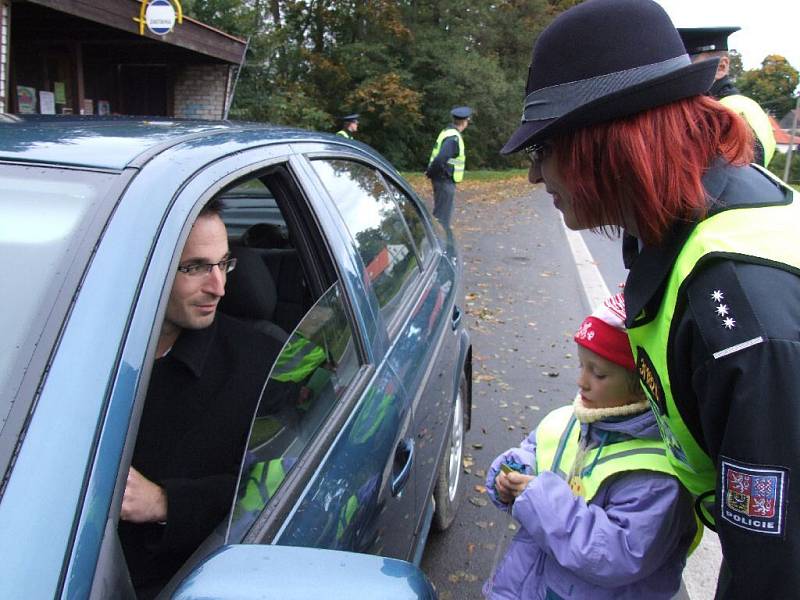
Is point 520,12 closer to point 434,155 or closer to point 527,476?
point 434,155

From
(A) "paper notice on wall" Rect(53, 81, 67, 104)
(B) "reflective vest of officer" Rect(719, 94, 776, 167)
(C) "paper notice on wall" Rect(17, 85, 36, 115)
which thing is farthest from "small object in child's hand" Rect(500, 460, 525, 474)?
(A) "paper notice on wall" Rect(53, 81, 67, 104)

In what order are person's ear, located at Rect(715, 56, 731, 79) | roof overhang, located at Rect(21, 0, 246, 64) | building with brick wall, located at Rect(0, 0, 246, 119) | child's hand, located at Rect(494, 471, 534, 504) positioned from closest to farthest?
child's hand, located at Rect(494, 471, 534, 504), person's ear, located at Rect(715, 56, 731, 79), roof overhang, located at Rect(21, 0, 246, 64), building with brick wall, located at Rect(0, 0, 246, 119)

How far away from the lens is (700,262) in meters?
1.02

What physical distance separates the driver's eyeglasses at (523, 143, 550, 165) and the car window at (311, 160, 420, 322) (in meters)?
0.89

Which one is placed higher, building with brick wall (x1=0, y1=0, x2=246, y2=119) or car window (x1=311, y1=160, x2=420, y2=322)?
building with brick wall (x1=0, y1=0, x2=246, y2=119)

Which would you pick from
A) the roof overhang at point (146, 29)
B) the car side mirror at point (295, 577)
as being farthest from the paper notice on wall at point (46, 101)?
the car side mirror at point (295, 577)

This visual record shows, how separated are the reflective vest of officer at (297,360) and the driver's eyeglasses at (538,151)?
70cm

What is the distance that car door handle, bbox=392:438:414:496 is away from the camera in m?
1.80

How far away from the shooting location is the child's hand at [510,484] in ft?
5.69

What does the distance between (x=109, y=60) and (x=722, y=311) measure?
13.8m

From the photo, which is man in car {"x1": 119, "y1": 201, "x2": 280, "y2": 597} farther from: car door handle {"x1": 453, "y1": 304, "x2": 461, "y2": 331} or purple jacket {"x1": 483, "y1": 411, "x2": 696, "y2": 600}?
car door handle {"x1": 453, "y1": 304, "x2": 461, "y2": 331}

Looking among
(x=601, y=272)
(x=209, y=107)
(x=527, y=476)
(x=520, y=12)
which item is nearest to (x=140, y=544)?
(x=527, y=476)

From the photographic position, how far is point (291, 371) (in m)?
1.57

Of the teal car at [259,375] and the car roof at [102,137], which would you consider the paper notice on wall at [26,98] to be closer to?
the teal car at [259,375]
